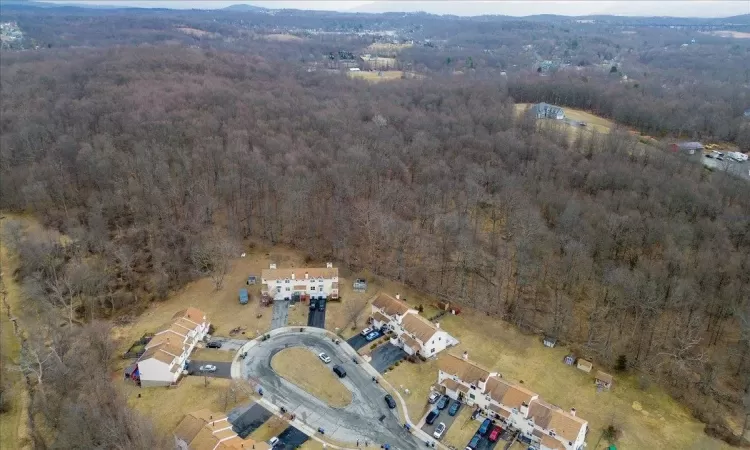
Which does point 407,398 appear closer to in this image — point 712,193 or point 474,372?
point 474,372

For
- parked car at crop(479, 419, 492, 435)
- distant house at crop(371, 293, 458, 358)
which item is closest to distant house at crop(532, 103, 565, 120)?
distant house at crop(371, 293, 458, 358)

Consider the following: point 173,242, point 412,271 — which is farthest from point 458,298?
point 173,242

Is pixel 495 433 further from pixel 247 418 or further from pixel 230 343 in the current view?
pixel 230 343

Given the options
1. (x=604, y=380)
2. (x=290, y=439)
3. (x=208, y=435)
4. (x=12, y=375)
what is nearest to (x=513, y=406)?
(x=604, y=380)

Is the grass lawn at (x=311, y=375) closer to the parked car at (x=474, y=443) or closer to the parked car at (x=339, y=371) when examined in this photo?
the parked car at (x=339, y=371)

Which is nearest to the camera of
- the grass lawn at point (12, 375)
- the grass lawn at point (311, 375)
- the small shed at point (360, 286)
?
the grass lawn at point (12, 375)

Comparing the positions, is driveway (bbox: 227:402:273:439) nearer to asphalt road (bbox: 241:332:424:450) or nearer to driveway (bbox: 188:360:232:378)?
asphalt road (bbox: 241:332:424:450)

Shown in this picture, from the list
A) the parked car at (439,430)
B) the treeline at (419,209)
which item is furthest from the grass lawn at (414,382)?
the treeline at (419,209)

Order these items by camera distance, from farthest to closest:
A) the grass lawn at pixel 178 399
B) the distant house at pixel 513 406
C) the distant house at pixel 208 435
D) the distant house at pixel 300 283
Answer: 1. the distant house at pixel 300 283
2. the grass lawn at pixel 178 399
3. the distant house at pixel 513 406
4. the distant house at pixel 208 435
